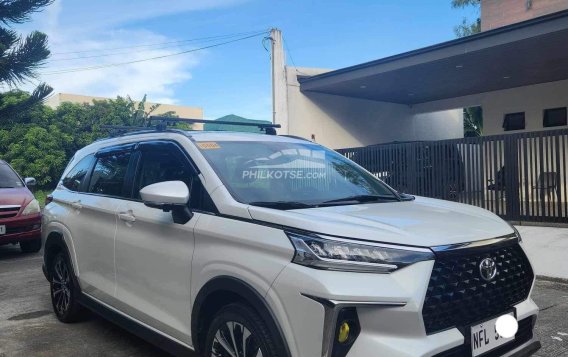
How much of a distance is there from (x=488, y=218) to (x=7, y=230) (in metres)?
7.65

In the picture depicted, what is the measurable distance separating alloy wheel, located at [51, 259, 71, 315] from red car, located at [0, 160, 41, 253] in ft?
12.2

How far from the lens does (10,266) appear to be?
781cm

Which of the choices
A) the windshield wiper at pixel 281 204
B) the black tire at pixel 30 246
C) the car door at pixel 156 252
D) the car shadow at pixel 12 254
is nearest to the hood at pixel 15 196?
the black tire at pixel 30 246

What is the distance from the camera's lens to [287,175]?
3383 millimetres

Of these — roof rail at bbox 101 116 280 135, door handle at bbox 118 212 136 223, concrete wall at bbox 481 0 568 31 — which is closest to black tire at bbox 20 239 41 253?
roof rail at bbox 101 116 280 135

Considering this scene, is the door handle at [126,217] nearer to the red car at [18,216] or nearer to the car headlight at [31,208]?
the red car at [18,216]

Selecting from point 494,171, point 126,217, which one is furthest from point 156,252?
point 494,171

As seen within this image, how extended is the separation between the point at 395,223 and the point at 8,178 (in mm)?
8596

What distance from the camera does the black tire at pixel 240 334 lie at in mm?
2449

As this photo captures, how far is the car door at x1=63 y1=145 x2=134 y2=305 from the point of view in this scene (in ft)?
13.0

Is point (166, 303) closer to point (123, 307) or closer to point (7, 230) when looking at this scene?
point (123, 307)

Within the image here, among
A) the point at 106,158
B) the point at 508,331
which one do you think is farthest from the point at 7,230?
the point at 508,331

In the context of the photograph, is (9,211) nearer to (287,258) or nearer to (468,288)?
(287,258)

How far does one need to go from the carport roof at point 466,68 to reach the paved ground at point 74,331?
6.35 metres
